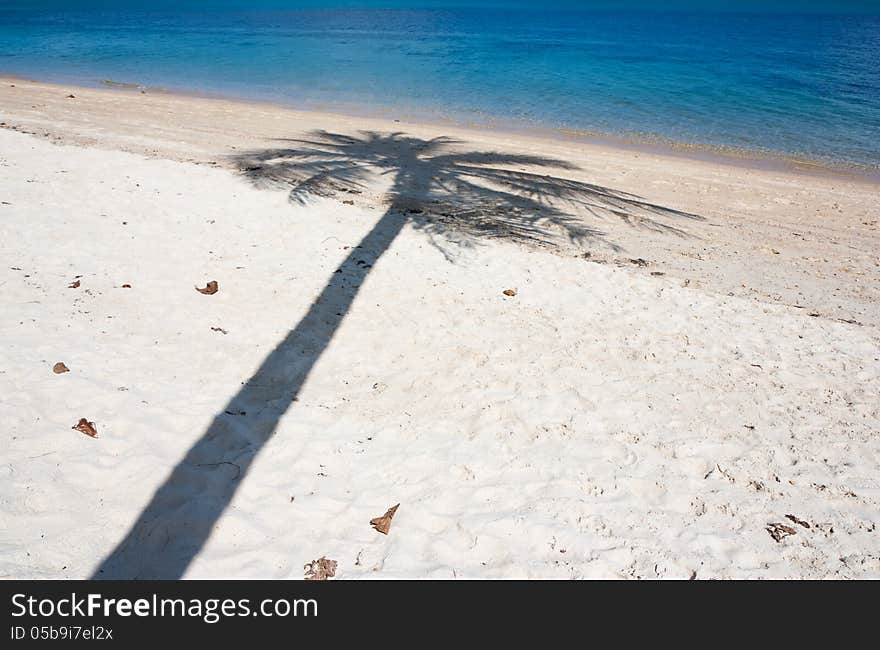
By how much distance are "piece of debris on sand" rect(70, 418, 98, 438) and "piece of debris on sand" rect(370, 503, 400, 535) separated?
211cm

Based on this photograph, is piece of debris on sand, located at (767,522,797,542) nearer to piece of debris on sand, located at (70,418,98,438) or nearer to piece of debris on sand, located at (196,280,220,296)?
piece of debris on sand, located at (70,418,98,438)

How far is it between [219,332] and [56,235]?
3296 millimetres

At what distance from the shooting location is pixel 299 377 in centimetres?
506

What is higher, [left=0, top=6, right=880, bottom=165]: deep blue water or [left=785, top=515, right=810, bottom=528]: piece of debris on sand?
[left=0, top=6, right=880, bottom=165]: deep blue water

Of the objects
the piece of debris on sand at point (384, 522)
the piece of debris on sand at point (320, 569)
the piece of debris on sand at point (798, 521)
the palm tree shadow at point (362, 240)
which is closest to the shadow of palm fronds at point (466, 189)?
the palm tree shadow at point (362, 240)

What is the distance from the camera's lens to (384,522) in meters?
3.63

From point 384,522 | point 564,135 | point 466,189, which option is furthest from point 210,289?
point 564,135

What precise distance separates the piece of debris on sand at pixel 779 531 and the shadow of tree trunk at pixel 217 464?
11.6 ft

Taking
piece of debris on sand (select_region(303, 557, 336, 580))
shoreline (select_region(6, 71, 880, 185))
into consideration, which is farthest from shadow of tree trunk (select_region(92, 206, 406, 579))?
shoreline (select_region(6, 71, 880, 185))

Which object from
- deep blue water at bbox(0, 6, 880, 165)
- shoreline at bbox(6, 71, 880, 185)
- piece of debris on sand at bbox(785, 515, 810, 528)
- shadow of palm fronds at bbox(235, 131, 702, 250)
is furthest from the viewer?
deep blue water at bbox(0, 6, 880, 165)

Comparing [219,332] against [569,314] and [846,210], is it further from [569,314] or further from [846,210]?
[846,210]

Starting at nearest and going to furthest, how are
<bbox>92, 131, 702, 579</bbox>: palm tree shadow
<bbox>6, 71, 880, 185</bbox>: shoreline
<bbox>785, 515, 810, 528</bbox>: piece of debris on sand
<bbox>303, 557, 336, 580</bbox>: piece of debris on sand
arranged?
<bbox>303, 557, 336, 580</bbox>: piece of debris on sand
<bbox>92, 131, 702, 579</bbox>: palm tree shadow
<bbox>785, 515, 810, 528</bbox>: piece of debris on sand
<bbox>6, 71, 880, 185</bbox>: shoreline

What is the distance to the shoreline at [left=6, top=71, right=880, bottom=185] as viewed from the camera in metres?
16.2

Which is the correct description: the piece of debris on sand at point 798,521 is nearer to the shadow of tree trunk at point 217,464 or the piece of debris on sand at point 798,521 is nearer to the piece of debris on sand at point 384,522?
the piece of debris on sand at point 384,522
